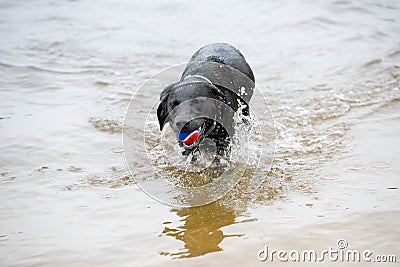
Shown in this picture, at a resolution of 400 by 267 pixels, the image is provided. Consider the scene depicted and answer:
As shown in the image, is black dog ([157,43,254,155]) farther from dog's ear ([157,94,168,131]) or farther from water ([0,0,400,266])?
water ([0,0,400,266])

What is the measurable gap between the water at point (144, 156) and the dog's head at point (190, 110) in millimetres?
605

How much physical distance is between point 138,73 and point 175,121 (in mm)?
4222

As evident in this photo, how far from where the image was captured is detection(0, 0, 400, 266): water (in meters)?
3.29

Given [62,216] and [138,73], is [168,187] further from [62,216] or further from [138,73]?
[138,73]

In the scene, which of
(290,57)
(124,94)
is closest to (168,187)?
(124,94)

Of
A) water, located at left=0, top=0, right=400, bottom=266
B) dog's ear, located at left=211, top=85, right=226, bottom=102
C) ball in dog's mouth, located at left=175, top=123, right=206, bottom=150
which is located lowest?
water, located at left=0, top=0, right=400, bottom=266

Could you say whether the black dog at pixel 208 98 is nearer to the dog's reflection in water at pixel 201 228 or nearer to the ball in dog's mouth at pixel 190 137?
the ball in dog's mouth at pixel 190 137

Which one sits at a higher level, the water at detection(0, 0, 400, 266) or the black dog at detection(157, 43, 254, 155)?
the black dog at detection(157, 43, 254, 155)

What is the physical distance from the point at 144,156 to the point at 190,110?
125 centimetres

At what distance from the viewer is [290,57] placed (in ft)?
28.0

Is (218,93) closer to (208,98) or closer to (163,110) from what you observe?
(208,98)

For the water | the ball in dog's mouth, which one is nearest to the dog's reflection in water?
the water

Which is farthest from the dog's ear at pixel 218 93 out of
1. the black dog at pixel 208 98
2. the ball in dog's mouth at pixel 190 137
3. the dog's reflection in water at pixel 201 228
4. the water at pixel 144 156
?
the dog's reflection in water at pixel 201 228

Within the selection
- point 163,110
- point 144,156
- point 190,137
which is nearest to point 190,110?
point 190,137
